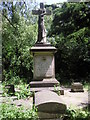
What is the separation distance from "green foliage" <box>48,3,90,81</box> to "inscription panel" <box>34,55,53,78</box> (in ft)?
19.9

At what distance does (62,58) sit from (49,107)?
34.0ft

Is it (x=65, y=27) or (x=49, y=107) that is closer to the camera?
(x=49, y=107)

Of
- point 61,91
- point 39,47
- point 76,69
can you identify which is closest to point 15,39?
point 76,69

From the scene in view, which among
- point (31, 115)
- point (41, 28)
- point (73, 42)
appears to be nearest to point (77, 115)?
point (31, 115)

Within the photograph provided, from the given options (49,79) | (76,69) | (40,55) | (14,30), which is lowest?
(76,69)

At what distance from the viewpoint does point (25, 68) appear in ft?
39.5

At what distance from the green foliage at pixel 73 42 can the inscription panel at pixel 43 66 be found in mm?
6077

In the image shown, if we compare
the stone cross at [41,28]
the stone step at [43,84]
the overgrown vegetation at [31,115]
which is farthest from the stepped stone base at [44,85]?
the overgrown vegetation at [31,115]

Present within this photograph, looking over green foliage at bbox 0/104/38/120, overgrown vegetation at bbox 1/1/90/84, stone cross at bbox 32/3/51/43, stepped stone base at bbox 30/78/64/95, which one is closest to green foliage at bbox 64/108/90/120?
green foliage at bbox 0/104/38/120

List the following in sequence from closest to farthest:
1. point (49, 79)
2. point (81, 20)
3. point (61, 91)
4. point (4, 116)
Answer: point (4, 116) < point (61, 91) < point (49, 79) < point (81, 20)

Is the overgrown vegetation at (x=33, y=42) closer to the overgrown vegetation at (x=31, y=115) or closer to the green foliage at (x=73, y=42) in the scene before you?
the green foliage at (x=73, y=42)

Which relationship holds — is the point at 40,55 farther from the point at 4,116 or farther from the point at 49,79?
the point at 4,116

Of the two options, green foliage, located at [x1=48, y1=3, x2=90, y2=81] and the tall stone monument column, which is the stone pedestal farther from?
green foliage, located at [x1=48, y1=3, x2=90, y2=81]

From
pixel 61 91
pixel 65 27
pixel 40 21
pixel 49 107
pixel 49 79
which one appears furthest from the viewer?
pixel 65 27
